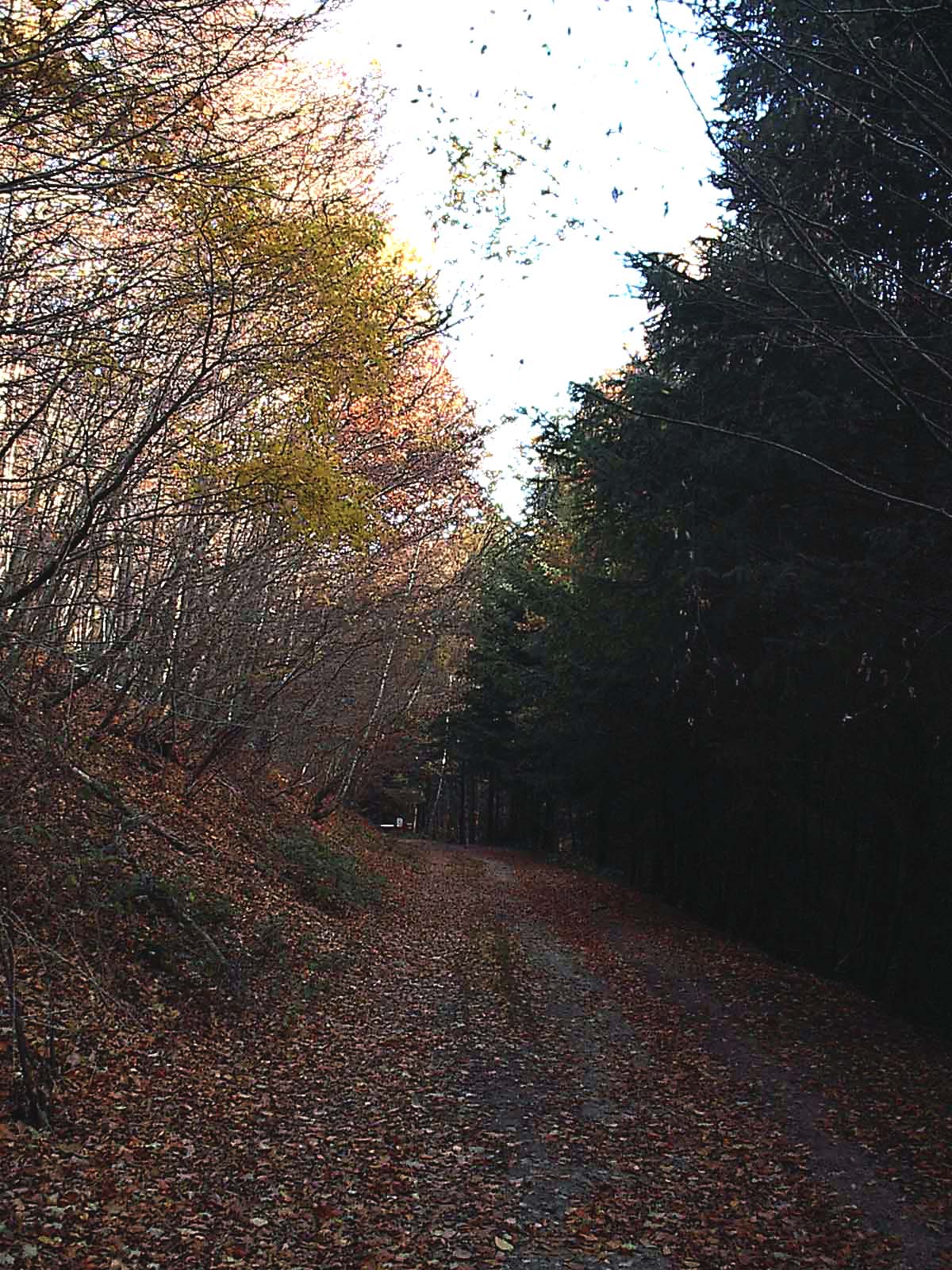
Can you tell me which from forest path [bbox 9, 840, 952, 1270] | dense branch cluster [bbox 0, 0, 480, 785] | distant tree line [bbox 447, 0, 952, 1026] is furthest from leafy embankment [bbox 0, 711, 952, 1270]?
distant tree line [bbox 447, 0, 952, 1026]

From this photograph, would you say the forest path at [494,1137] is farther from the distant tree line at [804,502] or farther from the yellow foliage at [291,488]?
the yellow foliage at [291,488]

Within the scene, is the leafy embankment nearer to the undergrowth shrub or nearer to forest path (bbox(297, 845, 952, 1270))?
forest path (bbox(297, 845, 952, 1270))

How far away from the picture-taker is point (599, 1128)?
733 centimetres

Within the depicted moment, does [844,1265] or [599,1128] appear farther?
[599,1128]

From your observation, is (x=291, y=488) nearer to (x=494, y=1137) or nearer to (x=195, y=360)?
(x=195, y=360)

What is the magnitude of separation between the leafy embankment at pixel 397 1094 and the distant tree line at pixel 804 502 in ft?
9.27

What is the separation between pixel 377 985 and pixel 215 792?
5.70 m

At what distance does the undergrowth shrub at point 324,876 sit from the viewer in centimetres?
1566

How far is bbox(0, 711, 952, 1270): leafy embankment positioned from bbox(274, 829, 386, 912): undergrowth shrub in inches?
49.6

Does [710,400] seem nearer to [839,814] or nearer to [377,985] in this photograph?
[839,814]

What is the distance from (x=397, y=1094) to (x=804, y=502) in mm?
7295

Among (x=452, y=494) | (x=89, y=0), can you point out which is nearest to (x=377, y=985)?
(x=452, y=494)

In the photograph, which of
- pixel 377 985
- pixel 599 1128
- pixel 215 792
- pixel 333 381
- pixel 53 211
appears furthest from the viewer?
pixel 215 792

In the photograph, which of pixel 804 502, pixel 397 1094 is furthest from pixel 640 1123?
pixel 804 502
